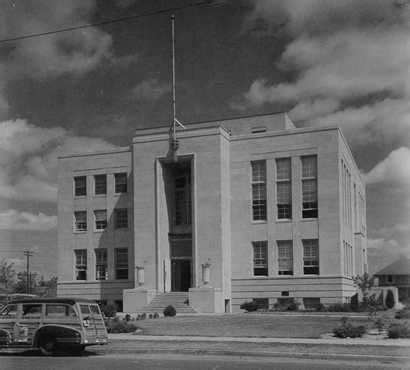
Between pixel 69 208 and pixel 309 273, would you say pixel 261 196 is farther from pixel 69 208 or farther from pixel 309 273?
pixel 69 208

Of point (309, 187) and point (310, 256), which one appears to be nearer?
point (310, 256)

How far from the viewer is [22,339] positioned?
20.0 meters

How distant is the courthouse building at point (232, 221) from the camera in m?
44.2

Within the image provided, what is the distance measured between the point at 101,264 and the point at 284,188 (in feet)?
50.7

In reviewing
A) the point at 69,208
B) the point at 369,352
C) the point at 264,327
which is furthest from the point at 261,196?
the point at 369,352

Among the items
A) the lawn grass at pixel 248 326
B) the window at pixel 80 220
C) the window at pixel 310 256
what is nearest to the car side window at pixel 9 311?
the lawn grass at pixel 248 326

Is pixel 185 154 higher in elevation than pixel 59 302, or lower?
higher

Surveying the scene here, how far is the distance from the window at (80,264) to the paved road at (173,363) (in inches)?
1211

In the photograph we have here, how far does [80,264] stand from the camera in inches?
2019

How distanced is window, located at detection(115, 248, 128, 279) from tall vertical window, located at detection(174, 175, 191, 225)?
5.12 meters

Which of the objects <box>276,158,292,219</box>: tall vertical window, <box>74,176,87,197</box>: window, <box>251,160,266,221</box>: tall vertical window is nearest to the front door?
<box>251,160,266,221</box>: tall vertical window

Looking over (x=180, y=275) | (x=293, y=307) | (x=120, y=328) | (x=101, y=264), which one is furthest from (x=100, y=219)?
(x=120, y=328)

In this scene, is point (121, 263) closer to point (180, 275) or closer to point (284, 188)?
point (180, 275)

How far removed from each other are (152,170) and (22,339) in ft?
89.9
